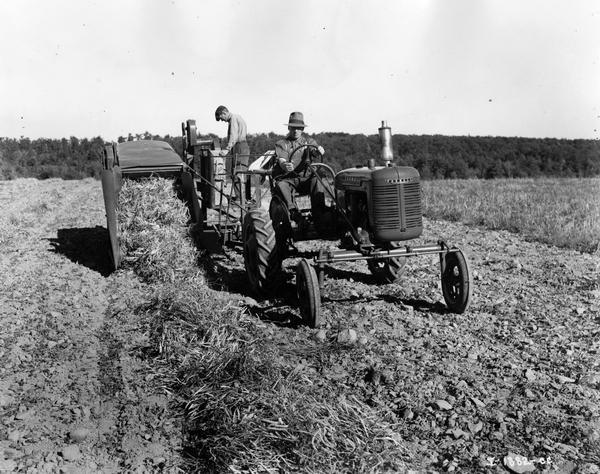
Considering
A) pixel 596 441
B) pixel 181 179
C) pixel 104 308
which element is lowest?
pixel 596 441

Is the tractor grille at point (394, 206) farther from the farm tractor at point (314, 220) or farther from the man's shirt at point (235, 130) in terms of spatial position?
the man's shirt at point (235, 130)

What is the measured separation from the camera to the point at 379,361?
446 cm

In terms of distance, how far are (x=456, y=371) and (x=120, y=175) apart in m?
5.01

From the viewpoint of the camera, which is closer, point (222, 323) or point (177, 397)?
point (177, 397)

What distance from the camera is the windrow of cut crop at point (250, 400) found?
304 centimetres

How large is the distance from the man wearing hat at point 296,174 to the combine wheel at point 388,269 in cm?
92

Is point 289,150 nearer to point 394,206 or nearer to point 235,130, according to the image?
point 394,206

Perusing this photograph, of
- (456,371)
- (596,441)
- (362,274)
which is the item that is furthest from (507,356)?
(362,274)

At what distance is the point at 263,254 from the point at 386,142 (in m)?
1.64

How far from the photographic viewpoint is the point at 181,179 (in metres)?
7.89

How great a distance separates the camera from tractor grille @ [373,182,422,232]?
523cm

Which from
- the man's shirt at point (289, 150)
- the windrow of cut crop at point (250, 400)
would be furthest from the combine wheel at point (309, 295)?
the man's shirt at point (289, 150)

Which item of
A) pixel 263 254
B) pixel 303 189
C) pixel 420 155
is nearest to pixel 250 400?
pixel 263 254

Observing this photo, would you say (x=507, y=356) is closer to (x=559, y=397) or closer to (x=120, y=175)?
(x=559, y=397)
